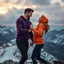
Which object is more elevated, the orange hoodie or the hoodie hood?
the hoodie hood

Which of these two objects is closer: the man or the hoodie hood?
the man

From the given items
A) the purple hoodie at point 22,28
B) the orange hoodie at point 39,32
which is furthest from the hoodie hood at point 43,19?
the purple hoodie at point 22,28

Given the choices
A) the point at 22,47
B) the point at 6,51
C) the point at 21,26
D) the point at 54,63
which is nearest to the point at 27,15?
the point at 21,26

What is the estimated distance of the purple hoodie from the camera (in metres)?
5.80

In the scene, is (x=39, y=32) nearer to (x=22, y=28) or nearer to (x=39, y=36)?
(x=39, y=36)

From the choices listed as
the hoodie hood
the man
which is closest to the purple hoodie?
the man

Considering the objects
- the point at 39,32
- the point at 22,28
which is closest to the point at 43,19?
Answer: the point at 39,32

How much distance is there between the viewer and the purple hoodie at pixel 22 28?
5797 mm

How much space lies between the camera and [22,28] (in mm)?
5867

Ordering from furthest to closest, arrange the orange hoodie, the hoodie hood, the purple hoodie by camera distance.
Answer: the hoodie hood
the orange hoodie
the purple hoodie

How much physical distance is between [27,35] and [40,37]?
30 cm

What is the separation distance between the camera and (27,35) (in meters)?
6.00

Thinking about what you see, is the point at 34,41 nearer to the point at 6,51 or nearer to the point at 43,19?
the point at 43,19

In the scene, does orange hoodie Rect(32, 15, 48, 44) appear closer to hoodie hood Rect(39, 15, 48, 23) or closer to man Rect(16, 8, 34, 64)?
hoodie hood Rect(39, 15, 48, 23)
